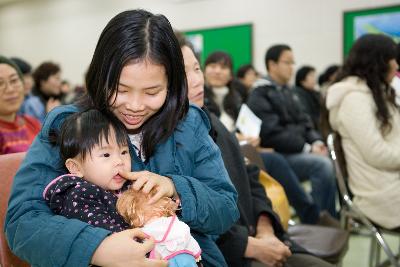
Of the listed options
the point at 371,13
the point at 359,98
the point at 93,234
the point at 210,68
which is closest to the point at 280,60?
the point at 210,68

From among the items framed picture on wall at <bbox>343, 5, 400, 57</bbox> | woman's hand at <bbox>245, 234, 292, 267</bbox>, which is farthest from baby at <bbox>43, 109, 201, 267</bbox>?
framed picture on wall at <bbox>343, 5, 400, 57</bbox>

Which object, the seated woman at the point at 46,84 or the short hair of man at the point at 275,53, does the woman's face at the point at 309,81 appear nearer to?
the short hair of man at the point at 275,53

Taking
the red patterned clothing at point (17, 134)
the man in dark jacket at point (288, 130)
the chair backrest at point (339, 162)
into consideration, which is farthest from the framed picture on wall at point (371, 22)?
the red patterned clothing at point (17, 134)

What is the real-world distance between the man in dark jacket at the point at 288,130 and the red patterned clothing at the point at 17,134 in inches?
76.8

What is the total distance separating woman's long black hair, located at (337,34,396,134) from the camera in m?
2.37

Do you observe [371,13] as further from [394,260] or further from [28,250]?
[28,250]

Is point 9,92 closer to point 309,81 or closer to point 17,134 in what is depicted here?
point 17,134

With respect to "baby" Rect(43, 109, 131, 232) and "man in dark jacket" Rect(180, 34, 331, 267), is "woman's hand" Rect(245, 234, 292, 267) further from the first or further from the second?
"baby" Rect(43, 109, 131, 232)

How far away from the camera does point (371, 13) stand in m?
6.06

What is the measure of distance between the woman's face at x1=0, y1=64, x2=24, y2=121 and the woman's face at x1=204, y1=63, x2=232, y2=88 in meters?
2.23

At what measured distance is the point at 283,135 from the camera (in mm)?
3674

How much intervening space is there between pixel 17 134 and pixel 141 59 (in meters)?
1.78

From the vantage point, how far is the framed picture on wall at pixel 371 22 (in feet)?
19.4

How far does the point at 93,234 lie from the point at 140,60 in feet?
1.34
